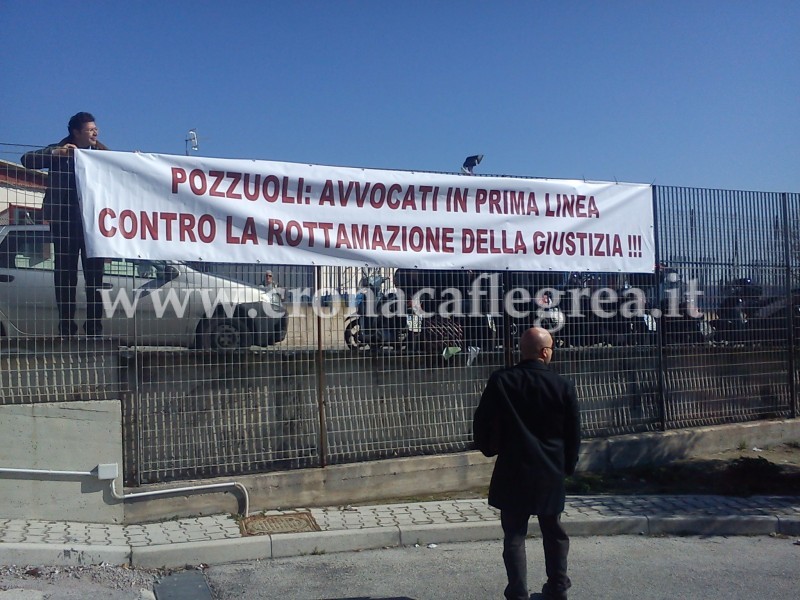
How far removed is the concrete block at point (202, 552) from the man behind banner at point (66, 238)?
1911 mm

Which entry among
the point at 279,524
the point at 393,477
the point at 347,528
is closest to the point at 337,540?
the point at 347,528

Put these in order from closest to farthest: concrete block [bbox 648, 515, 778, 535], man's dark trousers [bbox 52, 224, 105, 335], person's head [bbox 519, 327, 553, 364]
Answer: person's head [bbox 519, 327, 553, 364]
man's dark trousers [bbox 52, 224, 105, 335]
concrete block [bbox 648, 515, 778, 535]

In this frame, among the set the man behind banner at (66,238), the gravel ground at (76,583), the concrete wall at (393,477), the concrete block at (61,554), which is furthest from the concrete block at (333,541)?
the man behind banner at (66,238)

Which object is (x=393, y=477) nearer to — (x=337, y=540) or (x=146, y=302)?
(x=337, y=540)

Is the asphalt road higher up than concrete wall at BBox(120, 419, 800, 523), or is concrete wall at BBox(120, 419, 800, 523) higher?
concrete wall at BBox(120, 419, 800, 523)

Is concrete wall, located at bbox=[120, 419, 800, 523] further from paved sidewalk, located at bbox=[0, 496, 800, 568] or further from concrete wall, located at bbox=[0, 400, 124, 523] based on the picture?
concrete wall, located at bbox=[0, 400, 124, 523]

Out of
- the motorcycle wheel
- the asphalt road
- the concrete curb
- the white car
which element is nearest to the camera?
the asphalt road

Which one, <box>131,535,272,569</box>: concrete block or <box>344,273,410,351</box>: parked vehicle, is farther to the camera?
<box>344,273,410,351</box>: parked vehicle

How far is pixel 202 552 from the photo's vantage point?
5.89 metres

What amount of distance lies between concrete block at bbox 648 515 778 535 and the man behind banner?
16.8 ft

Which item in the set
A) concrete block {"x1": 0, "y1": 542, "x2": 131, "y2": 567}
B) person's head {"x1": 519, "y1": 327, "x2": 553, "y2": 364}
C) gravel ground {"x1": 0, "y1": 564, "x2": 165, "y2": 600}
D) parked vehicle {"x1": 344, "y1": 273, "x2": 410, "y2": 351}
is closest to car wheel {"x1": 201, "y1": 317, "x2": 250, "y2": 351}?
parked vehicle {"x1": 344, "y1": 273, "x2": 410, "y2": 351}

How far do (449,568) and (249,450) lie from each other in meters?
2.19

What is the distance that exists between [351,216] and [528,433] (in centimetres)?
348

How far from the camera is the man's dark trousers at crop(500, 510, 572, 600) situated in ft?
15.1
